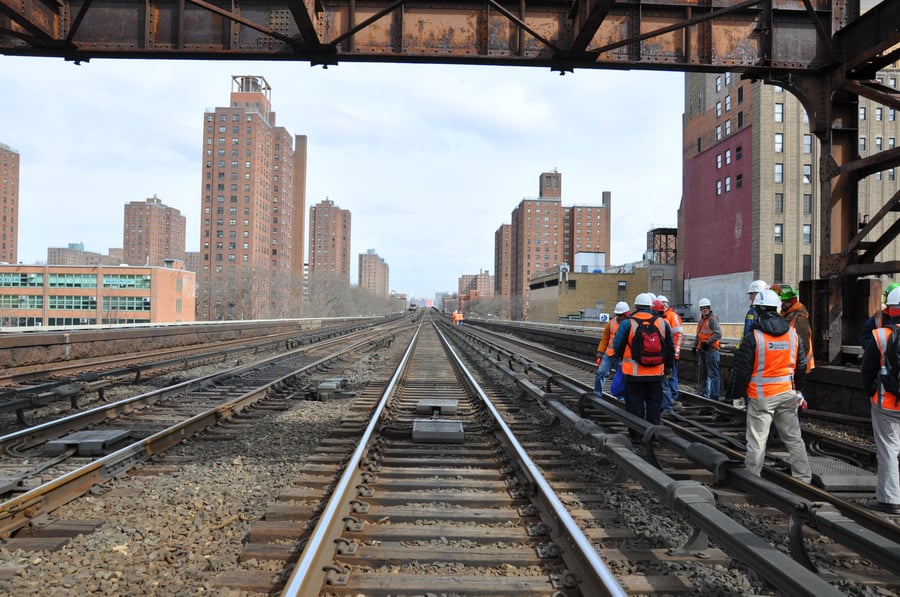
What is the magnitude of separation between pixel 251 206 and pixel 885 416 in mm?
136394

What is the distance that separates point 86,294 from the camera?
78.2 metres

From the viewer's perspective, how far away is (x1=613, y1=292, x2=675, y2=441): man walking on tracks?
6.99 m

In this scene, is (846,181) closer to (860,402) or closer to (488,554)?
(860,402)

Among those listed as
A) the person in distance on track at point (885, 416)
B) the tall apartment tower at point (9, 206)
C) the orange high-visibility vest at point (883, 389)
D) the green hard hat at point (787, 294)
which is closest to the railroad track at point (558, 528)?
the person in distance on track at point (885, 416)

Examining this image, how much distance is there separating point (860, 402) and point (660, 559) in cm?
705

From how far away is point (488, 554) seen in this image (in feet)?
13.2

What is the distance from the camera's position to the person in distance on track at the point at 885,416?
5.09 metres

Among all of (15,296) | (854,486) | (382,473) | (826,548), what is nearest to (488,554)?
(382,473)

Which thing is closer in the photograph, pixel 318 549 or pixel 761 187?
pixel 318 549

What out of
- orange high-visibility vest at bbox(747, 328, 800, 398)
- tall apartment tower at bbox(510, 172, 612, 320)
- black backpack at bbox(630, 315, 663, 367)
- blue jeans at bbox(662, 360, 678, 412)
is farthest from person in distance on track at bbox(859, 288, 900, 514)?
tall apartment tower at bbox(510, 172, 612, 320)

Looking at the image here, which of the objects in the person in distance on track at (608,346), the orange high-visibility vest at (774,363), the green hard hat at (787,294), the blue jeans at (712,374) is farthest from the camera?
the blue jeans at (712,374)

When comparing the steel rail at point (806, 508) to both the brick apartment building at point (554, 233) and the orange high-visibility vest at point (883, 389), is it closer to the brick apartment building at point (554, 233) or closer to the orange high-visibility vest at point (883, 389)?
the orange high-visibility vest at point (883, 389)

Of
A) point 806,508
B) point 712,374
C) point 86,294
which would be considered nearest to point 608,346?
point 712,374

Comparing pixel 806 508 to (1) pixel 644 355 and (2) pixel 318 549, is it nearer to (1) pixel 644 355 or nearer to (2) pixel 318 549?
(1) pixel 644 355
